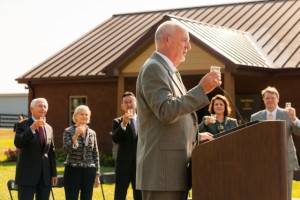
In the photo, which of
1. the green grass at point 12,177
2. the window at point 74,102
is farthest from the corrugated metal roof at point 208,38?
the green grass at point 12,177

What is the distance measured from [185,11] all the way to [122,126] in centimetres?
1811

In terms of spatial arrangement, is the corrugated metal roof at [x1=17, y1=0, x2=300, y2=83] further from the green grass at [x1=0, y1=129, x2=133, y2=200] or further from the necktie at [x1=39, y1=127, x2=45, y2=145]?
the necktie at [x1=39, y1=127, x2=45, y2=145]

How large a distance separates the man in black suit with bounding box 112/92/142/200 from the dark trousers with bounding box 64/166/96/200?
474mm

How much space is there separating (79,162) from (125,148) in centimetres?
78

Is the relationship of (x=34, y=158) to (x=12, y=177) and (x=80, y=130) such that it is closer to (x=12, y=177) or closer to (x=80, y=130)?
(x=80, y=130)

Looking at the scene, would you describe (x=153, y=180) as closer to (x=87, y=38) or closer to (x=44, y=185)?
(x=44, y=185)

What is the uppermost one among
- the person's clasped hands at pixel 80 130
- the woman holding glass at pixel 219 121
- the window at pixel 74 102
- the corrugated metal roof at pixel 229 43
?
the corrugated metal roof at pixel 229 43

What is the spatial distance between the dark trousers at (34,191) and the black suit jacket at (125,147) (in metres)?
1.42

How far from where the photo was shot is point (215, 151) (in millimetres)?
4090

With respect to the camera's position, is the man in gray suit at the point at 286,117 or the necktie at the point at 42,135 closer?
the man in gray suit at the point at 286,117

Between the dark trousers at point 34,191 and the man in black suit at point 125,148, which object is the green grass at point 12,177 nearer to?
the man in black suit at point 125,148

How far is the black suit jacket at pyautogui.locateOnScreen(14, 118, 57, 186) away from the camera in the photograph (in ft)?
27.8

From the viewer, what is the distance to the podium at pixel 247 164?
397cm

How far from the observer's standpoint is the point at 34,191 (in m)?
8.68
